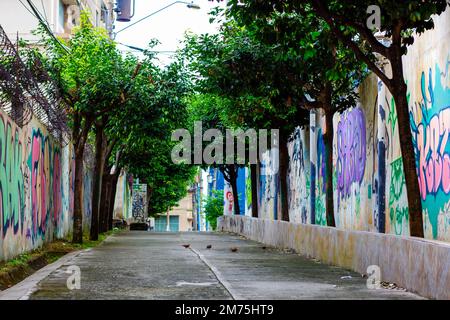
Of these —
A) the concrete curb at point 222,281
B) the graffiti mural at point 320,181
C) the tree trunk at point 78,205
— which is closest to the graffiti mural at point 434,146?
the concrete curb at point 222,281

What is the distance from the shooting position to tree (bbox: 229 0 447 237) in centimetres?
1251

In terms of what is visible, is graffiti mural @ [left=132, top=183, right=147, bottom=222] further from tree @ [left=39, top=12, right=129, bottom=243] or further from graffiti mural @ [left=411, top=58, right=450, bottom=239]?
graffiti mural @ [left=411, top=58, right=450, bottom=239]

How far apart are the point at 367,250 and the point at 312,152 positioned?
1434cm

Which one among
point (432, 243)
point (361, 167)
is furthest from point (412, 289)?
point (361, 167)

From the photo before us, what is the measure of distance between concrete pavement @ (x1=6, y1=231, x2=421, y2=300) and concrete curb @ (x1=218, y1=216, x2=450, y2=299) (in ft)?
0.91

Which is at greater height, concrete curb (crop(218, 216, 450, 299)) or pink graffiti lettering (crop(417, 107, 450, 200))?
pink graffiti lettering (crop(417, 107, 450, 200))

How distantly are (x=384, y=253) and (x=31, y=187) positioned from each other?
29.4 feet

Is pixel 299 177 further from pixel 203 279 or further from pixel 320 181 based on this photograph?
pixel 203 279

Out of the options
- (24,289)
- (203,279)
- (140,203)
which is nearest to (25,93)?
(203,279)

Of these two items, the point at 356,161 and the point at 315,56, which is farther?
the point at 356,161

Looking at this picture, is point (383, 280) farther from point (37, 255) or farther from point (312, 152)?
point (312, 152)

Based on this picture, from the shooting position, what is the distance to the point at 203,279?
1308 centimetres

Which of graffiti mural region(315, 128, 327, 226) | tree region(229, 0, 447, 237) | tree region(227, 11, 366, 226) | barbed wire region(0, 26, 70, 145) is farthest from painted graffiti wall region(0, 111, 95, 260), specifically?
graffiti mural region(315, 128, 327, 226)

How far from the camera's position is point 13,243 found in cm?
1616
